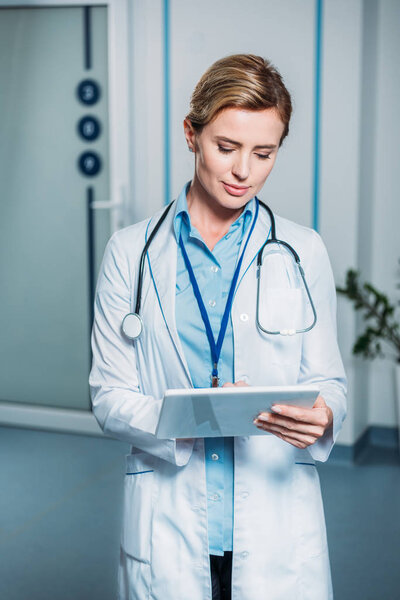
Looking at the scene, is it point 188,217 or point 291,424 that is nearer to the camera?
point 291,424

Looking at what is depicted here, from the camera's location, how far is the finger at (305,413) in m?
0.99

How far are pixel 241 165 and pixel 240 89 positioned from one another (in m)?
0.11

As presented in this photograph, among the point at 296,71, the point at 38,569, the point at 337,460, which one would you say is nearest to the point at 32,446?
the point at 38,569

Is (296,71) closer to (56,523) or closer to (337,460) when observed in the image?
(337,460)

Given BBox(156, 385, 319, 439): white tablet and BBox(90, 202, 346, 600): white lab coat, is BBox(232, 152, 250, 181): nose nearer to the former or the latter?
BBox(90, 202, 346, 600): white lab coat

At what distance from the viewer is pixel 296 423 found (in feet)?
3.34

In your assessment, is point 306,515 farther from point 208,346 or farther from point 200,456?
point 208,346

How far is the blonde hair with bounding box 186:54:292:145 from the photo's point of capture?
3.45 ft

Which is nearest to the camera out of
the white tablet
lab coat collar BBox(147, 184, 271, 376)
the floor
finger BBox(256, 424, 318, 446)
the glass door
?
the white tablet

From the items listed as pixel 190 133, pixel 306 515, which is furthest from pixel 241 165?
pixel 306 515

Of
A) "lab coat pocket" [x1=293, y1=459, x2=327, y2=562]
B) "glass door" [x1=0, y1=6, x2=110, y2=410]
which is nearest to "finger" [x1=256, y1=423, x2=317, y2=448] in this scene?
"lab coat pocket" [x1=293, y1=459, x2=327, y2=562]

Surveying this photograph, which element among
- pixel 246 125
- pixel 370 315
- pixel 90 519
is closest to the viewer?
pixel 246 125

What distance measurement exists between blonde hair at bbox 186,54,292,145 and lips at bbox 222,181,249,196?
3.9 inches

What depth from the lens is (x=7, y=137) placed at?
3734mm
